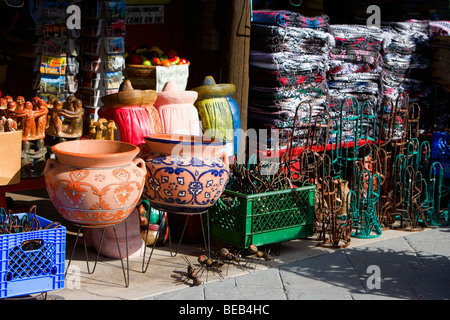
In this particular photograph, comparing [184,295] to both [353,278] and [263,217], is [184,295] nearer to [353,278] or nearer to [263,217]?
[263,217]

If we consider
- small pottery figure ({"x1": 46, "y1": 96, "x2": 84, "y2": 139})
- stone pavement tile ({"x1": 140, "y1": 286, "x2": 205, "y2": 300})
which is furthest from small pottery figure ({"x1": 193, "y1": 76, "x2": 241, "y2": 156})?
stone pavement tile ({"x1": 140, "y1": 286, "x2": 205, "y2": 300})

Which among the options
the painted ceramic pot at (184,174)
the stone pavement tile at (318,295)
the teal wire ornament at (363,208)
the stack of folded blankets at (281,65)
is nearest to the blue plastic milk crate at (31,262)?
the painted ceramic pot at (184,174)

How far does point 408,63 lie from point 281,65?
2.16 m

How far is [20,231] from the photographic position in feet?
15.3

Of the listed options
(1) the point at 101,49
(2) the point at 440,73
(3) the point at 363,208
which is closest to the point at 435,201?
(3) the point at 363,208

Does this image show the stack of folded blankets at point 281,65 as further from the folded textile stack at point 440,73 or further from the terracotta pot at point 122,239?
the terracotta pot at point 122,239

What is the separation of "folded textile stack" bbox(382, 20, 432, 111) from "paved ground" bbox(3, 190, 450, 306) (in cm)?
259

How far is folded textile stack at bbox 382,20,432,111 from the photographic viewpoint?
8.43m

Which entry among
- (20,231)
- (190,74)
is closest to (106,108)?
(20,231)

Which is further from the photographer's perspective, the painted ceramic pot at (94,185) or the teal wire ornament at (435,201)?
the teal wire ornament at (435,201)

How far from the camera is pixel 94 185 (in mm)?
4785

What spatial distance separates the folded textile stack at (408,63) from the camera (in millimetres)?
8430

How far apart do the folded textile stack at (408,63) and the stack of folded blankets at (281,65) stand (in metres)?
1.24

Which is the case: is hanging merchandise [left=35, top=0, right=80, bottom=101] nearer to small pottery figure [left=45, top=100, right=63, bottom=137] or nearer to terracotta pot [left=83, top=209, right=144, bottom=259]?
small pottery figure [left=45, top=100, right=63, bottom=137]
